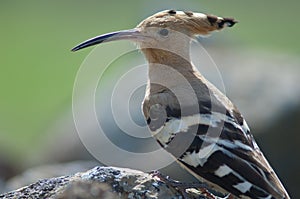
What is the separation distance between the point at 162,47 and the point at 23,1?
21.0 metres

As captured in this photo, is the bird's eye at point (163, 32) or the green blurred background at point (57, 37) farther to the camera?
the green blurred background at point (57, 37)

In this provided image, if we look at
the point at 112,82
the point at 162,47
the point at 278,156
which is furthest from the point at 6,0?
the point at 162,47

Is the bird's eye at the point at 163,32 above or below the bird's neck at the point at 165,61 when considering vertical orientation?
above

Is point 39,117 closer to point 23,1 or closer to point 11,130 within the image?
point 11,130

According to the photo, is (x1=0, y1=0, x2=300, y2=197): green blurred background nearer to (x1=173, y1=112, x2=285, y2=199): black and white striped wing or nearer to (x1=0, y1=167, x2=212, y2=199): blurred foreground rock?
(x1=173, y1=112, x2=285, y2=199): black and white striped wing

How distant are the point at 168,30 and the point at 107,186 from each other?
1550mm

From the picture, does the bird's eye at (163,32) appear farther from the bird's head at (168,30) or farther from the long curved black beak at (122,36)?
the long curved black beak at (122,36)

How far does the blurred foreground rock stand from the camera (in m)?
4.75

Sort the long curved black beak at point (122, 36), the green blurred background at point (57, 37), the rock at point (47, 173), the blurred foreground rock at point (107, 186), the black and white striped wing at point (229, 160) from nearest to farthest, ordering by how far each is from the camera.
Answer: the blurred foreground rock at point (107, 186)
the black and white striped wing at point (229, 160)
the long curved black beak at point (122, 36)
the rock at point (47, 173)
the green blurred background at point (57, 37)

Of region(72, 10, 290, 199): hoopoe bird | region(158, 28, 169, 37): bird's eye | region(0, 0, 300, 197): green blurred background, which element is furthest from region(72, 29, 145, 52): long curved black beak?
region(0, 0, 300, 197): green blurred background

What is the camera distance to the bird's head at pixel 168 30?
6016mm

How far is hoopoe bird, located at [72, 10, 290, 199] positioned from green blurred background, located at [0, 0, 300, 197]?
335 inches

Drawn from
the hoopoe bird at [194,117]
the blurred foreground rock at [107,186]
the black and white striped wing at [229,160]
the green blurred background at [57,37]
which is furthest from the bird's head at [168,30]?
the green blurred background at [57,37]

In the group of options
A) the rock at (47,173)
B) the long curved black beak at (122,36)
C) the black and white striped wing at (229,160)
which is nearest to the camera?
the black and white striped wing at (229,160)
